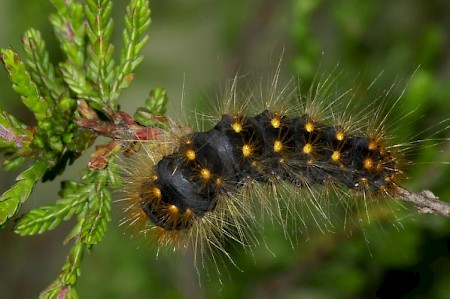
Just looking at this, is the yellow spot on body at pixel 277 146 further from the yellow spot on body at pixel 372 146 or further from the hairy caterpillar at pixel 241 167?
the yellow spot on body at pixel 372 146

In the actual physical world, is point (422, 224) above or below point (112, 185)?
above

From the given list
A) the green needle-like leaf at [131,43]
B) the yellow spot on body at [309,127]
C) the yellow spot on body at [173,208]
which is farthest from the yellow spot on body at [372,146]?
the green needle-like leaf at [131,43]

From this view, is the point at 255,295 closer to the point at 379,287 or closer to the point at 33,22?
the point at 379,287

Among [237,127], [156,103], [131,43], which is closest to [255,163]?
[237,127]

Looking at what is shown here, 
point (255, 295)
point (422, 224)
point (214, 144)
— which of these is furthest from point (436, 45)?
point (255, 295)

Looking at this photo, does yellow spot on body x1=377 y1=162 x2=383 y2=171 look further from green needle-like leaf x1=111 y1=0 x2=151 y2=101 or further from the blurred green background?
green needle-like leaf x1=111 y1=0 x2=151 y2=101

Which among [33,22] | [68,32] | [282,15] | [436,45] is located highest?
[282,15]
